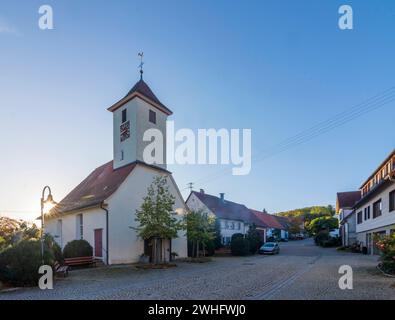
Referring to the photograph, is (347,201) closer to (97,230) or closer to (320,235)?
(320,235)

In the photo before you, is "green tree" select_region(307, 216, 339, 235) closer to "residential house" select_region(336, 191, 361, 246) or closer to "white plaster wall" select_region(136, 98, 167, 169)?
"residential house" select_region(336, 191, 361, 246)

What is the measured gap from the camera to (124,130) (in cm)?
2562

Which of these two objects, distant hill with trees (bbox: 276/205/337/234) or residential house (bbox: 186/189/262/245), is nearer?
residential house (bbox: 186/189/262/245)

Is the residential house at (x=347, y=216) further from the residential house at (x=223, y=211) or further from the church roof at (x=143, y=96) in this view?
the church roof at (x=143, y=96)

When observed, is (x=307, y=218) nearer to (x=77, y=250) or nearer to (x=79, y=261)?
(x=77, y=250)

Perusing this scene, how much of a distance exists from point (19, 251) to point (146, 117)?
1447 centimetres

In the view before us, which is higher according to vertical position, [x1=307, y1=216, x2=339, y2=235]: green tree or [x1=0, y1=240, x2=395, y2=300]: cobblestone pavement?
[x1=0, y1=240, x2=395, y2=300]: cobblestone pavement

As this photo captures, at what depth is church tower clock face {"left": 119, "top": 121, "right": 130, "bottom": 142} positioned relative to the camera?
2522cm

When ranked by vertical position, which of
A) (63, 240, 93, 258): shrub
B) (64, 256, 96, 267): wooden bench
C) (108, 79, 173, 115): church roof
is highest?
(108, 79, 173, 115): church roof

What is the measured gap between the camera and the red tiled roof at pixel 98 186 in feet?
73.7

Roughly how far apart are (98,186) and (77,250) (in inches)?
258

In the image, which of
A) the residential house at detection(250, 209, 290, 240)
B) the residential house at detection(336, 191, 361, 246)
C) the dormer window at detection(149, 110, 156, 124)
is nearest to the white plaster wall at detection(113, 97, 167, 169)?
the dormer window at detection(149, 110, 156, 124)

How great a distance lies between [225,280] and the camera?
13.8 m
